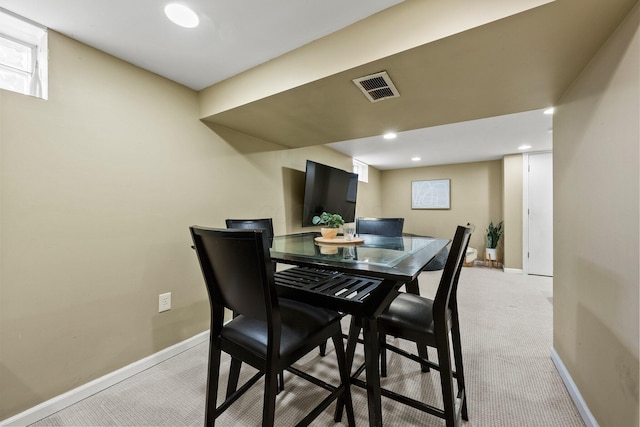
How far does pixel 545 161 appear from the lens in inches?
177

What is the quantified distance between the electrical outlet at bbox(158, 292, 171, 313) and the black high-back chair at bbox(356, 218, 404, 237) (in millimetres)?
1922

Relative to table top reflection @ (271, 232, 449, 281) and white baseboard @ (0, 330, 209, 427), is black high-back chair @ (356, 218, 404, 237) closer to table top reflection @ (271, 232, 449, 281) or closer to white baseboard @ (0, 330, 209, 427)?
table top reflection @ (271, 232, 449, 281)

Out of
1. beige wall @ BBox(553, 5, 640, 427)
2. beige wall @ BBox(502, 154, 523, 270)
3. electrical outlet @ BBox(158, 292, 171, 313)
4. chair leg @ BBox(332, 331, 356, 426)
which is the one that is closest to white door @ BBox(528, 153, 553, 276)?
beige wall @ BBox(502, 154, 523, 270)

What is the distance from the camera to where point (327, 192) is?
3.71 m

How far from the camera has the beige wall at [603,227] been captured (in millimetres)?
1058

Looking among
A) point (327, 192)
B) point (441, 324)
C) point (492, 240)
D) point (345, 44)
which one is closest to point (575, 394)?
point (441, 324)

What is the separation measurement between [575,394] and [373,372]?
1.32 metres

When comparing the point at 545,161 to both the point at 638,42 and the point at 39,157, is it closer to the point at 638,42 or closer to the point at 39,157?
the point at 638,42

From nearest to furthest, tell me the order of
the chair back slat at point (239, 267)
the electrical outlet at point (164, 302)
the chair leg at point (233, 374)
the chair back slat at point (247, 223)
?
the chair back slat at point (239, 267) → the chair leg at point (233, 374) → the electrical outlet at point (164, 302) → the chair back slat at point (247, 223)

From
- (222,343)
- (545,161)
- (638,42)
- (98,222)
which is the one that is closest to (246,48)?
(98,222)

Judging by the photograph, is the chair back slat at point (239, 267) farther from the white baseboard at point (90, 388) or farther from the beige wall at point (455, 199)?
the beige wall at point (455, 199)

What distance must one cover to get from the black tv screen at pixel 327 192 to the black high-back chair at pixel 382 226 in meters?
0.77

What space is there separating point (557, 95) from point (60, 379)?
3597mm

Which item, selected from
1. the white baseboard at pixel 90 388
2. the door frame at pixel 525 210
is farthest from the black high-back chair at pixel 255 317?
the door frame at pixel 525 210
